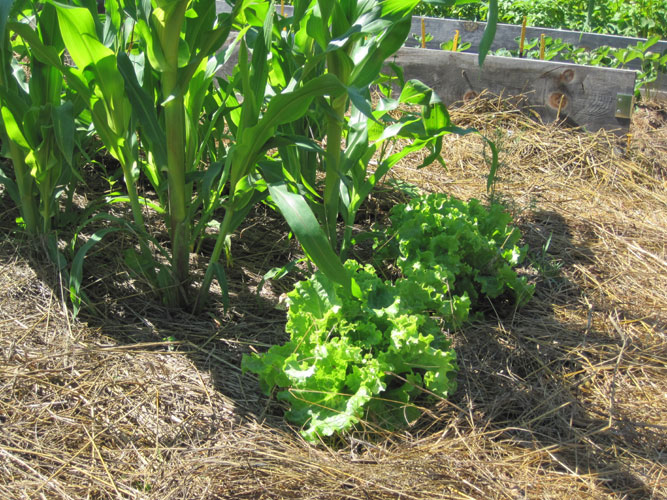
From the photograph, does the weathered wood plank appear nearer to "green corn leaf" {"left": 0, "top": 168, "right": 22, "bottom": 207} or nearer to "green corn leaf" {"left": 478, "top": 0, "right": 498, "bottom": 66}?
"green corn leaf" {"left": 478, "top": 0, "right": 498, "bottom": 66}

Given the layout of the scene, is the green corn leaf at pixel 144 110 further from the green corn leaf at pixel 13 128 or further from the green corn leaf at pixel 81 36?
the green corn leaf at pixel 13 128

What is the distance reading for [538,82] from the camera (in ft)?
11.6

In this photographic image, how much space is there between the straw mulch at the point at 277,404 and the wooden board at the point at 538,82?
3.91 feet

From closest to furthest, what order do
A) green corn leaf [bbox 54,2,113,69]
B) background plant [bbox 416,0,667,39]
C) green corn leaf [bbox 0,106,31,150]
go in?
green corn leaf [bbox 54,2,113,69] → green corn leaf [bbox 0,106,31,150] → background plant [bbox 416,0,667,39]

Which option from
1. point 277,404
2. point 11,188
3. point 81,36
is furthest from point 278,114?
point 11,188

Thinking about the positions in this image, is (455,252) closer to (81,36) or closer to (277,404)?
(277,404)

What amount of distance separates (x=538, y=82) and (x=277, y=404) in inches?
105

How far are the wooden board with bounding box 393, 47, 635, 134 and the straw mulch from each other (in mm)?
1191

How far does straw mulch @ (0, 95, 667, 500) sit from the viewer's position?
4.60ft

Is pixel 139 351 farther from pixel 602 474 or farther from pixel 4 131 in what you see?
pixel 602 474

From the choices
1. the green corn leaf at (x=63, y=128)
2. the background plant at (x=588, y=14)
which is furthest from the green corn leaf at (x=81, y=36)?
the background plant at (x=588, y=14)

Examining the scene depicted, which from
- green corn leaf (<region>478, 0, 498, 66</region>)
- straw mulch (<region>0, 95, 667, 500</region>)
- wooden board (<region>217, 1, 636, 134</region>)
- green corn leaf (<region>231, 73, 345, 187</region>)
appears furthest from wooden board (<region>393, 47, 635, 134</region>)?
green corn leaf (<region>231, 73, 345, 187</region>)

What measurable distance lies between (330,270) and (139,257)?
2.47 feet

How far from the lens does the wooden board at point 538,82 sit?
3.41m
